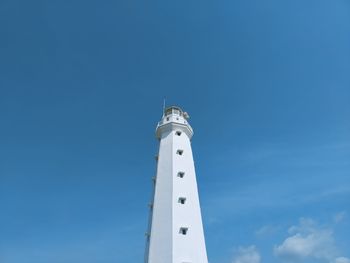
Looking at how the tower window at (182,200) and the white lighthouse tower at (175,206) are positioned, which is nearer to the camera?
the white lighthouse tower at (175,206)

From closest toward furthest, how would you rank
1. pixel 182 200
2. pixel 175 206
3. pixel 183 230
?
pixel 183 230 → pixel 175 206 → pixel 182 200

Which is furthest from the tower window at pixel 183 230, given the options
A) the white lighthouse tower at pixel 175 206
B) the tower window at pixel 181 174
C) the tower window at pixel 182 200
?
the tower window at pixel 181 174

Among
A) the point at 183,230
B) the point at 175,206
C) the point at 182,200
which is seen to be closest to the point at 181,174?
the point at 182,200

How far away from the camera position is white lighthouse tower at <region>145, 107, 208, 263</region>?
22562 mm

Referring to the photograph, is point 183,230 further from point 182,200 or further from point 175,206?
point 182,200

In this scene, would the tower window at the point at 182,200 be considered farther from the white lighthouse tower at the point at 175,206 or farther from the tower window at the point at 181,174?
the tower window at the point at 181,174

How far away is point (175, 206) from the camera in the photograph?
966 inches

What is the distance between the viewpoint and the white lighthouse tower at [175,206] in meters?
22.6

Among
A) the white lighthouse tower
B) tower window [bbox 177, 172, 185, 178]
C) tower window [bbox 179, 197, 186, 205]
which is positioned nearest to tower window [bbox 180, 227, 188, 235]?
the white lighthouse tower

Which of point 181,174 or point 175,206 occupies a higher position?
point 181,174

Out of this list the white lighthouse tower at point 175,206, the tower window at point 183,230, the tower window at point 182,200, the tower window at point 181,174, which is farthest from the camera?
the tower window at point 181,174

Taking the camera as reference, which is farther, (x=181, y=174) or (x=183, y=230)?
(x=181, y=174)

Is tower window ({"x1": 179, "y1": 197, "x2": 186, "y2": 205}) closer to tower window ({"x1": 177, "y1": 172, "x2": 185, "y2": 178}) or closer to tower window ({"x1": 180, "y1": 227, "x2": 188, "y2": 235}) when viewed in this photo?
tower window ({"x1": 180, "y1": 227, "x2": 188, "y2": 235})

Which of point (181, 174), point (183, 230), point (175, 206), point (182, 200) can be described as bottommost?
point (183, 230)
